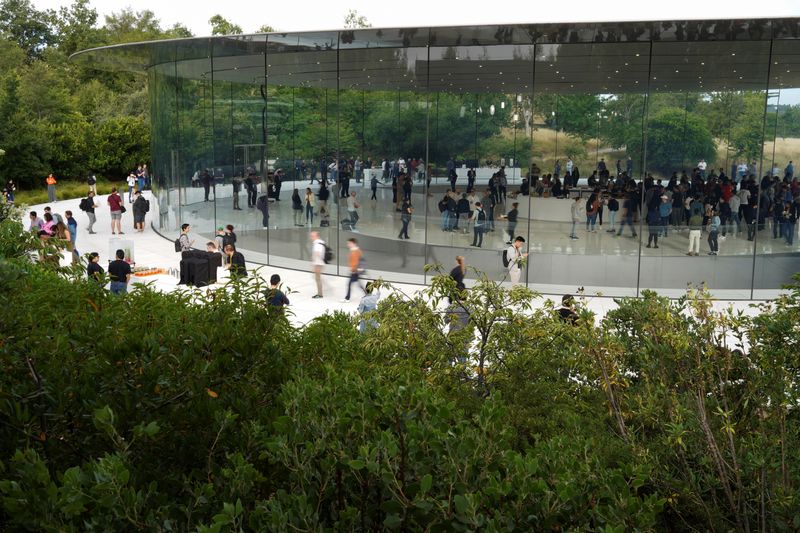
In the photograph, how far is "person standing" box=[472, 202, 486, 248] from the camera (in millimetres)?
20953

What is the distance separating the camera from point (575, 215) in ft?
68.0

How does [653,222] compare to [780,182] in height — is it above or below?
below

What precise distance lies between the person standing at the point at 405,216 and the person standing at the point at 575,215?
3.92m

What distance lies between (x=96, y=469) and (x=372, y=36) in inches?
702

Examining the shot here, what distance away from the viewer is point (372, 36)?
20359 mm

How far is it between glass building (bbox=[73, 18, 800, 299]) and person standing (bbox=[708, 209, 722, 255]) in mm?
153

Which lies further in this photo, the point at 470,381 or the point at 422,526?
the point at 470,381

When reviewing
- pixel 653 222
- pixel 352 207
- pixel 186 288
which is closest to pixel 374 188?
pixel 352 207

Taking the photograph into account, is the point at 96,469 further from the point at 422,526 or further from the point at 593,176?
the point at 593,176

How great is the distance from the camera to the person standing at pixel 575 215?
20.6 meters

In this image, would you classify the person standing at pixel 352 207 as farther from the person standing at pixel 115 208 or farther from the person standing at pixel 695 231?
the person standing at pixel 115 208

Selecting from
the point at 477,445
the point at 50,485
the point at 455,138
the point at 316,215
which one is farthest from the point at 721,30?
the point at 50,485

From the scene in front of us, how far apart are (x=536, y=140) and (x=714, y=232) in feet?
15.2

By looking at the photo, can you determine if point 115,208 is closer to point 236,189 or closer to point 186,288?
point 236,189
